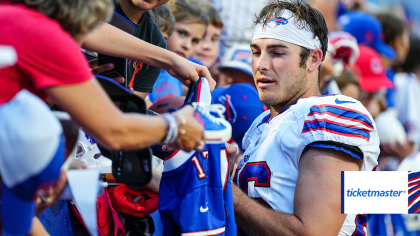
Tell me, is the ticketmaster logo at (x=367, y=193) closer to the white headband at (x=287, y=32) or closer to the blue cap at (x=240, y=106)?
the white headband at (x=287, y=32)

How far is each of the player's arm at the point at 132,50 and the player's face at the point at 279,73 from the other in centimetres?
61

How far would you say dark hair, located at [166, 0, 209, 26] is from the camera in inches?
164

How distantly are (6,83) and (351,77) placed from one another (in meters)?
4.17

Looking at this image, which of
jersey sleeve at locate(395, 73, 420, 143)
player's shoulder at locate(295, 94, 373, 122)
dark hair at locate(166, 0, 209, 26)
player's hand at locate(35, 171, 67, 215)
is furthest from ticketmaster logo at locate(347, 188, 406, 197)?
jersey sleeve at locate(395, 73, 420, 143)

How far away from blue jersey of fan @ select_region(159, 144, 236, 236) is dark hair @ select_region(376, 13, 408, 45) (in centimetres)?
573

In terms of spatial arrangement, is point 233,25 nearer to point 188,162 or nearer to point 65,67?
point 188,162

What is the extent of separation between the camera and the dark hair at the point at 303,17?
9.45ft

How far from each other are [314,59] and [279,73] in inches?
11.6

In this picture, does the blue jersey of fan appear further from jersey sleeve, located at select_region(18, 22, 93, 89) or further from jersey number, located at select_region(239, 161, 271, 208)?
jersey sleeve, located at select_region(18, 22, 93, 89)

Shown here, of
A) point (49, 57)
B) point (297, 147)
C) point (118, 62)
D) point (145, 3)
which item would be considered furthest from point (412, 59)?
point (49, 57)

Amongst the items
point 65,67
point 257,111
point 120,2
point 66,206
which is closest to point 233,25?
point 257,111

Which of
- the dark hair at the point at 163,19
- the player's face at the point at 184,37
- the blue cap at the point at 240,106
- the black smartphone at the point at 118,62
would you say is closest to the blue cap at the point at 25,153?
the black smartphone at the point at 118,62

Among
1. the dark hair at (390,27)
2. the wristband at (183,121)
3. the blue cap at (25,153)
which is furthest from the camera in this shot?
the dark hair at (390,27)

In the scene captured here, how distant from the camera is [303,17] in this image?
2.91 metres
